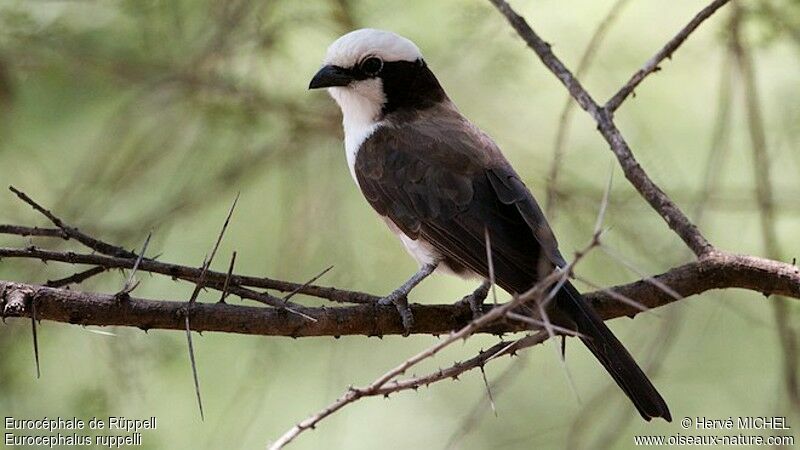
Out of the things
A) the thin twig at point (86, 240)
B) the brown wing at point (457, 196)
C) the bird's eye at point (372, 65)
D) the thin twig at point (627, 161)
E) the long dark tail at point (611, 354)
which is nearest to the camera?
the thin twig at point (86, 240)

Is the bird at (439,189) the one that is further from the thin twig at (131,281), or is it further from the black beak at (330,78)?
the thin twig at (131,281)

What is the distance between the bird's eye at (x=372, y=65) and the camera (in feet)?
14.1

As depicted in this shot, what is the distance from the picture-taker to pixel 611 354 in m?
3.19

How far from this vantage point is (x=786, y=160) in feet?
16.9

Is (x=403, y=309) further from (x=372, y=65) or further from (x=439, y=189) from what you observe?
(x=372, y=65)

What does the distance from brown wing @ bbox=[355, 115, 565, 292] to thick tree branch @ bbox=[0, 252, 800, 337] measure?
0.28 meters

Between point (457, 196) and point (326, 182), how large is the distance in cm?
163

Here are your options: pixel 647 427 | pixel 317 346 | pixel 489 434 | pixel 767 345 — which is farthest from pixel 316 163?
pixel 767 345

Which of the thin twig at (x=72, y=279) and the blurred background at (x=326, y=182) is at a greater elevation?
the blurred background at (x=326, y=182)

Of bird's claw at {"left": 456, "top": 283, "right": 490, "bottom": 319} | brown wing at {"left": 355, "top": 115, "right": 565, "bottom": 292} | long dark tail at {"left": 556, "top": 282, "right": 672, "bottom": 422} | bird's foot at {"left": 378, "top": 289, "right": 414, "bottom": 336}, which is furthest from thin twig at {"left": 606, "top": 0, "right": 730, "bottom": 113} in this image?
bird's foot at {"left": 378, "top": 289, "right": 414, "bottom": 336}

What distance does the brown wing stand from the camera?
358cm

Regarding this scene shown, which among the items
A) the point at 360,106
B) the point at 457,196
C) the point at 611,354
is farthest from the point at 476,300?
the point at 360,106

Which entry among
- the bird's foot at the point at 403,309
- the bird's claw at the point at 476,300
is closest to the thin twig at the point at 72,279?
the bird's foot at the point at 403,309

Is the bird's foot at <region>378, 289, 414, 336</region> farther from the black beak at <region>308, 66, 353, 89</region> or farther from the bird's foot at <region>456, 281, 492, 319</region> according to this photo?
the black beak at <region>308, 66, 353, 89</region>
